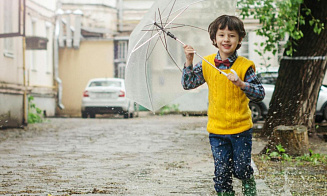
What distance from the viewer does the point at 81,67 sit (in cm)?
3375

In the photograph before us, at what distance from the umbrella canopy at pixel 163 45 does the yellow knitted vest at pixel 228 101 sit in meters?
0.99

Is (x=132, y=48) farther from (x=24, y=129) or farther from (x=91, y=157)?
(x=24, y=129)

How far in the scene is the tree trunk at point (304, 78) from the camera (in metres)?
12.2

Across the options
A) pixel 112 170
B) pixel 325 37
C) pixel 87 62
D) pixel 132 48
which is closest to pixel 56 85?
pixel 87 62

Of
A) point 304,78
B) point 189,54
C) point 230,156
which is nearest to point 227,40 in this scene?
point 189,54

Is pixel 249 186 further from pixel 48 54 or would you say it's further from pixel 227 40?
pixel 48 54

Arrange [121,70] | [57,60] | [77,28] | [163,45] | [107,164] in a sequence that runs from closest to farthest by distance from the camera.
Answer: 1. [163,45]
2. [107,164]
3. [57,60]
4. [77,28]
5. [121,70]

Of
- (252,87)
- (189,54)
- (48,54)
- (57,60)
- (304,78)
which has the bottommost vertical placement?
(57,60)

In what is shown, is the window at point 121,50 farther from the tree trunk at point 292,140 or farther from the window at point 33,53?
the tree trunk at point 292,140

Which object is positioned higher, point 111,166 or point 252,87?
point 252,87

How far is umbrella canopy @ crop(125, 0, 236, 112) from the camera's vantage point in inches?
230

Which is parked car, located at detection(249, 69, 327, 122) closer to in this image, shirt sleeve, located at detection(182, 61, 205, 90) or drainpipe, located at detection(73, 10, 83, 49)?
drainpipe, located at detection(73, 10, 83, 49)

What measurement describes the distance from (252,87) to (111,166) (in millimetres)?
4316

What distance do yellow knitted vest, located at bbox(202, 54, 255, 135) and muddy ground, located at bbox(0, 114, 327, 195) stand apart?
4.70 feet
